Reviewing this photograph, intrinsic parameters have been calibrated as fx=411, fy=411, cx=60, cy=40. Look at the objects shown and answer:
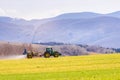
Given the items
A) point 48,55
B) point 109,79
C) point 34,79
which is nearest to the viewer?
point 109,79

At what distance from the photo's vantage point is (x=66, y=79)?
37250 millimetres

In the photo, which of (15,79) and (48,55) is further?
(48,55)

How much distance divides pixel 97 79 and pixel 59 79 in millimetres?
4922

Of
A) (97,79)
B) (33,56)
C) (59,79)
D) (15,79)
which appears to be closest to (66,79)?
(59,79)

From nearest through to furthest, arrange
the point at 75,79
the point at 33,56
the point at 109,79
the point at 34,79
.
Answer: the point at 109,79
the point at 75,79
the point at 34,79
the point at 33,56

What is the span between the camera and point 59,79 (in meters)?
37.9

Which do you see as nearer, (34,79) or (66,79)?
(66,79)

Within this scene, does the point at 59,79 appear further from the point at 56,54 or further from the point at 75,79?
the point at 56,54

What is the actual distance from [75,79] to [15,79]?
26.2 ft

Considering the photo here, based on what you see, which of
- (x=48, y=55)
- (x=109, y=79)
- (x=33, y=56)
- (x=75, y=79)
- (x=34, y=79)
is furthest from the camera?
(x=33, y=56)

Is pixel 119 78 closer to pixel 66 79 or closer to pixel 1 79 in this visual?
pixel 66 79

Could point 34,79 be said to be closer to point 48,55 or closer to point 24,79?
point 24,79

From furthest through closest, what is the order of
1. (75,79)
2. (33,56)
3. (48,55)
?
1. (33,56)
2. (48,55)
3. (75,79)

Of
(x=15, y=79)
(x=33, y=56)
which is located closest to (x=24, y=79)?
(x=15, y=79)
